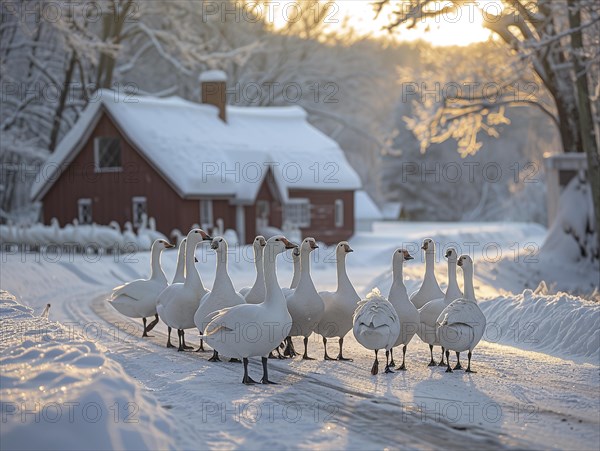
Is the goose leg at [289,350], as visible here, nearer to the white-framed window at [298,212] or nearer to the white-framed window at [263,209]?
the white-framed window at [263,209]

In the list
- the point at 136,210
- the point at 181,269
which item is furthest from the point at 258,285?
the point at 136,210

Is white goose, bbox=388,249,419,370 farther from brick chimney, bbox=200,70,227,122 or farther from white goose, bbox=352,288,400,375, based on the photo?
brick chimney, bbox=200,70,227,122

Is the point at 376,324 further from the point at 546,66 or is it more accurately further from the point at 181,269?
the point at 546,66

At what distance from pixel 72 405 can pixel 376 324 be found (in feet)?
13.3

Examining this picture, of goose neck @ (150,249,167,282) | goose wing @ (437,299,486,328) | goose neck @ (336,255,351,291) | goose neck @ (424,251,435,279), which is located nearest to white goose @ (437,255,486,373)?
goose wing @ (437,299,486,328)

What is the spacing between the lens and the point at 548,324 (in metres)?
13.2

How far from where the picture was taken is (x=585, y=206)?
75.7 ft

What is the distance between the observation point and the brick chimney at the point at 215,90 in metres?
43.4

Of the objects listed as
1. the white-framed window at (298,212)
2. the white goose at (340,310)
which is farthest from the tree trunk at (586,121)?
the white-framed window at (298,212)

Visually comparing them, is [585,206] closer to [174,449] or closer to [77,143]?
[174,449]

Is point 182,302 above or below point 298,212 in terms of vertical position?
below

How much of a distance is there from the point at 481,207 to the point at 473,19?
55.6 m

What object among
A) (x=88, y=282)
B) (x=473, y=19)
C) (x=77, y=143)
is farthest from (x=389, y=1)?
(x=77, y=143)

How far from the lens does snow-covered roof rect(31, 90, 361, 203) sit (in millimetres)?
35250
